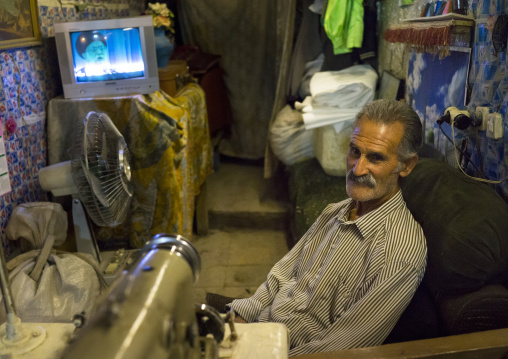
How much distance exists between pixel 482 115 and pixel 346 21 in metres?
1.93

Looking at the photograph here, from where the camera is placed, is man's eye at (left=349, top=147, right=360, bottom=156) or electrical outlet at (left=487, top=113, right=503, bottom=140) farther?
man's eye at (left=349, top=147, right=360, bottom=156)

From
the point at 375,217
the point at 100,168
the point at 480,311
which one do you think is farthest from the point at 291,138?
the point at 480,311

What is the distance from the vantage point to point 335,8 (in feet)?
10.5

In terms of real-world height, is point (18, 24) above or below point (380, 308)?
above

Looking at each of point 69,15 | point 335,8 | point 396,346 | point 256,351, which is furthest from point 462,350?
point 69,15

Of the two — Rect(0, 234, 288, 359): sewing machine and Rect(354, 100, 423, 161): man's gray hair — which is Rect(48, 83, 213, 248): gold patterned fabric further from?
Rect(0, 234, 288, 359): sewing machine

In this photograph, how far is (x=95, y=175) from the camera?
196 cm

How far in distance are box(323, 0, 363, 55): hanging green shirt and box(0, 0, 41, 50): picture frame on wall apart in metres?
1.89

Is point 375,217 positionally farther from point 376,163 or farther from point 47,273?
point 47,273

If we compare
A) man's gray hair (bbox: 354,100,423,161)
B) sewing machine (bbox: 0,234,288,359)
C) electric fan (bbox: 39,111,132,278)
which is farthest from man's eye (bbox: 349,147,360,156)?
electric fan (bbox: 39,111,132,278)

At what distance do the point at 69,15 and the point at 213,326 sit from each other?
2.79m

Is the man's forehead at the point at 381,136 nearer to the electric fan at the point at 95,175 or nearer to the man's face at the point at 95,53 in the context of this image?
the electric fan at the point at 95,175

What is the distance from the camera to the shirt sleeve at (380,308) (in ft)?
4.31

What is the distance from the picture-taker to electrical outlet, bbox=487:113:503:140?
4.70 ft
